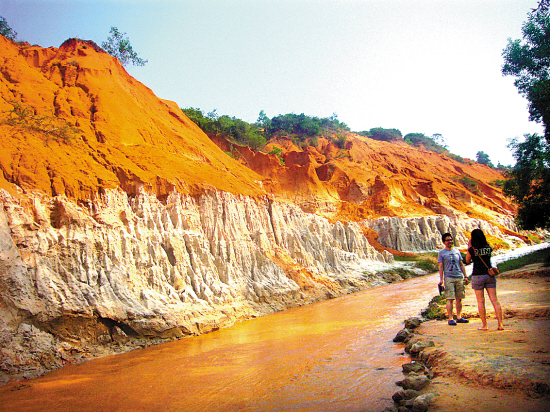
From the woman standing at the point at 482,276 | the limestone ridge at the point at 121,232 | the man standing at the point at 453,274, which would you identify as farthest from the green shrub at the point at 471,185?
the woman standing at the point at 482,276

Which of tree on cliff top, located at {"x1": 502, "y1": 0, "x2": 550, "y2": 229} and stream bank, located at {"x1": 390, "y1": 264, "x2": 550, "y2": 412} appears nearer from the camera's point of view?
stream bank, located at {"x1": 390, "y1": 264, "x2": 550, "y2": 412}

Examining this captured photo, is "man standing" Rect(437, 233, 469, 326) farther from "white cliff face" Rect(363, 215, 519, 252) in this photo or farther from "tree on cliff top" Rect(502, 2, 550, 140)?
"white cliff face" Rect(363, 215, 519, 252)

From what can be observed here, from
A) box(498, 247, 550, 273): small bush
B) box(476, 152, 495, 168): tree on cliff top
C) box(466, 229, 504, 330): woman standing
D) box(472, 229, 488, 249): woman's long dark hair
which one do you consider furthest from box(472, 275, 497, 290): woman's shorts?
box(476, 152, 495, 168): tree on cliff top

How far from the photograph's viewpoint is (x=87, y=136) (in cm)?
1816

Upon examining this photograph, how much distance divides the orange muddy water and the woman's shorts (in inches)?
79.6

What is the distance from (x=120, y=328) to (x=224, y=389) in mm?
6588

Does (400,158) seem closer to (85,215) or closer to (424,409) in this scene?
(85,215)

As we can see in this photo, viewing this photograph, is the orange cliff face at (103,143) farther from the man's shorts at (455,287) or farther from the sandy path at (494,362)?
the sandy path at (494,362)

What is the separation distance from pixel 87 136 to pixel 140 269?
8.86 metres

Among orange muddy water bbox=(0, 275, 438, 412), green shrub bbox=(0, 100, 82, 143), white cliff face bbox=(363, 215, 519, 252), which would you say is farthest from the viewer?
white cliff face bbox=(363, 215, 519, 252)

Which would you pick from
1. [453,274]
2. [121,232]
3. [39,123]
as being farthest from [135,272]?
[453,274]

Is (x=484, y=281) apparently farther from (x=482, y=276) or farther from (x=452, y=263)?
(x=452, y=263)

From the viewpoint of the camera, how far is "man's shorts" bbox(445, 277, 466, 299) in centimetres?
750

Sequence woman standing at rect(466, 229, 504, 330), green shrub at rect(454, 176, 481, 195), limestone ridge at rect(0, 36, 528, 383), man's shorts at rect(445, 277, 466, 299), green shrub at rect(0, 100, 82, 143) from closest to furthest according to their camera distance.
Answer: woman standing at rect(466, 229, 504, 330), man's shorts at rect(445, 277, 466, 299), limestone ridge at rect(0, 36, 528, 383), green shrub at rect(0, 100, 82, 143), green shrub at rect(454, 176, 481, 195)
